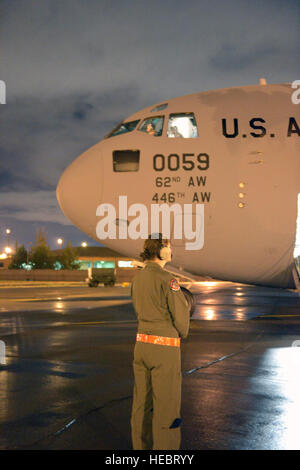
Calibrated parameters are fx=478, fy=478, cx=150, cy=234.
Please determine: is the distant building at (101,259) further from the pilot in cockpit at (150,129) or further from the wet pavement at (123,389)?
the wet pavement at (123,389)

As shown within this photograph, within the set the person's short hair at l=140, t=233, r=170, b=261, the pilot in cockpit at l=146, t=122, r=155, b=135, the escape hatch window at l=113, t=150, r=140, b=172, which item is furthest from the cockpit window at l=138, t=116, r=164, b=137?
the person's short hair at l=140, t=233, r=170, b=261

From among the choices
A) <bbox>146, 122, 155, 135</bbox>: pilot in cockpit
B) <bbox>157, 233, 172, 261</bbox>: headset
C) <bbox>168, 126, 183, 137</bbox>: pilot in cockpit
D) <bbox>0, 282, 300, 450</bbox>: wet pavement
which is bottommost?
<bbox>0, 282, 300, 450</bbox>: wet pavement

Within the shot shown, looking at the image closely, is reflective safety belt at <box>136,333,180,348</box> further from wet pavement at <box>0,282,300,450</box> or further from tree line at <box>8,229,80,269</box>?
tree line at <box>8,229,80,269</box>

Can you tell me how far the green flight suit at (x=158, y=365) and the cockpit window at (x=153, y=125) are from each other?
31.1 feet

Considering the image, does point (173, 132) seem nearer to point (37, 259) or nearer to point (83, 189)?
point (83, 189)

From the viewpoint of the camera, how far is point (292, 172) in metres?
12.3

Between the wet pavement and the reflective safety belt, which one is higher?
the reflective safety belt

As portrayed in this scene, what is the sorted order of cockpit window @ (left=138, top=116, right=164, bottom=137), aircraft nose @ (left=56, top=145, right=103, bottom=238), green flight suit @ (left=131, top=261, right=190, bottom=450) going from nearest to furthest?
green flight suit @ (left=131, top=261, right=190, bottom=450) < aircraft nose @ (left=56, top=145, right=103, bottom=238) < cockpit window @ (left=138, top=116, right=164, bottom=137)

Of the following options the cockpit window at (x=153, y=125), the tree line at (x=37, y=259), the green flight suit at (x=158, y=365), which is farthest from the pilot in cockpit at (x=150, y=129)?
the tree line at (x=37, y=259)

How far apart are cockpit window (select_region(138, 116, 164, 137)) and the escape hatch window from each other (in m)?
0.79

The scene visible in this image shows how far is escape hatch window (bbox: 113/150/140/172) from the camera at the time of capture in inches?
506

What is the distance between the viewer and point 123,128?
45.5 ft

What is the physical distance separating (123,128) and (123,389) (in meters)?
9.13
